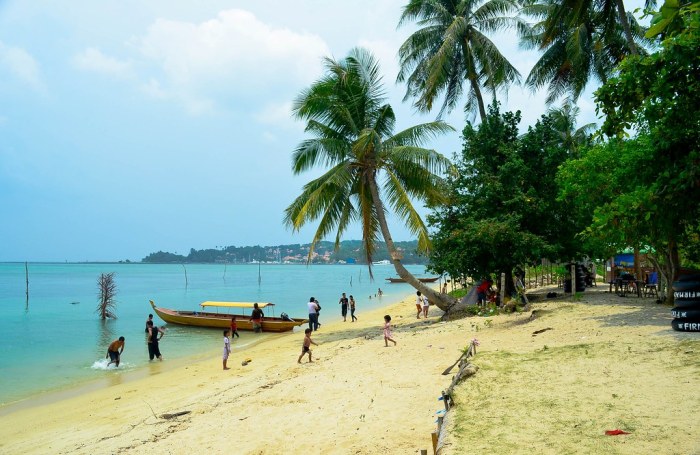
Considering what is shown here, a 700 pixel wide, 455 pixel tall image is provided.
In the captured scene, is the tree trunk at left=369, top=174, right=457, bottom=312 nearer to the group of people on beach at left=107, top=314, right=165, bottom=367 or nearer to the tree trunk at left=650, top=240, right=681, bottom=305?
the tree trunk at left=650, top=240, right=681, bottom=305

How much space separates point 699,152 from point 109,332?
3093cm

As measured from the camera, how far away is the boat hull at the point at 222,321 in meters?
25.3

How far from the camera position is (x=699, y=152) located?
4.14 m

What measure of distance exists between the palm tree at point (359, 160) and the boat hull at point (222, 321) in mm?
7883

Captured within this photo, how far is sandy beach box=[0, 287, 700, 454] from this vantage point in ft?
17.5

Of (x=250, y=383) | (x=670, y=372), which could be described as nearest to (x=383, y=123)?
(x=250, y=383)

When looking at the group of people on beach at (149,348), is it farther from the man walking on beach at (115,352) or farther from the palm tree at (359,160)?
the palm tree at (359,160)

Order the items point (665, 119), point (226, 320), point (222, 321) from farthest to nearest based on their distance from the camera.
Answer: point (222, 321) → point (226, 320) → point (665, 119)

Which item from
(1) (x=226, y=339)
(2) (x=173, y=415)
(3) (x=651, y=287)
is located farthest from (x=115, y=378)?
(3) (x=651, y=287)

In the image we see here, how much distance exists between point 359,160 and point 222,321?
44.4ft

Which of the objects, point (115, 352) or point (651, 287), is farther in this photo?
point (115, 352)

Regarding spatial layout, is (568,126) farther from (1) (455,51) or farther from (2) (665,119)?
(2) (665,119)

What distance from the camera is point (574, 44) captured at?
725 inches

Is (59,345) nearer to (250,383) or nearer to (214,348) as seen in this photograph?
(214,348)
